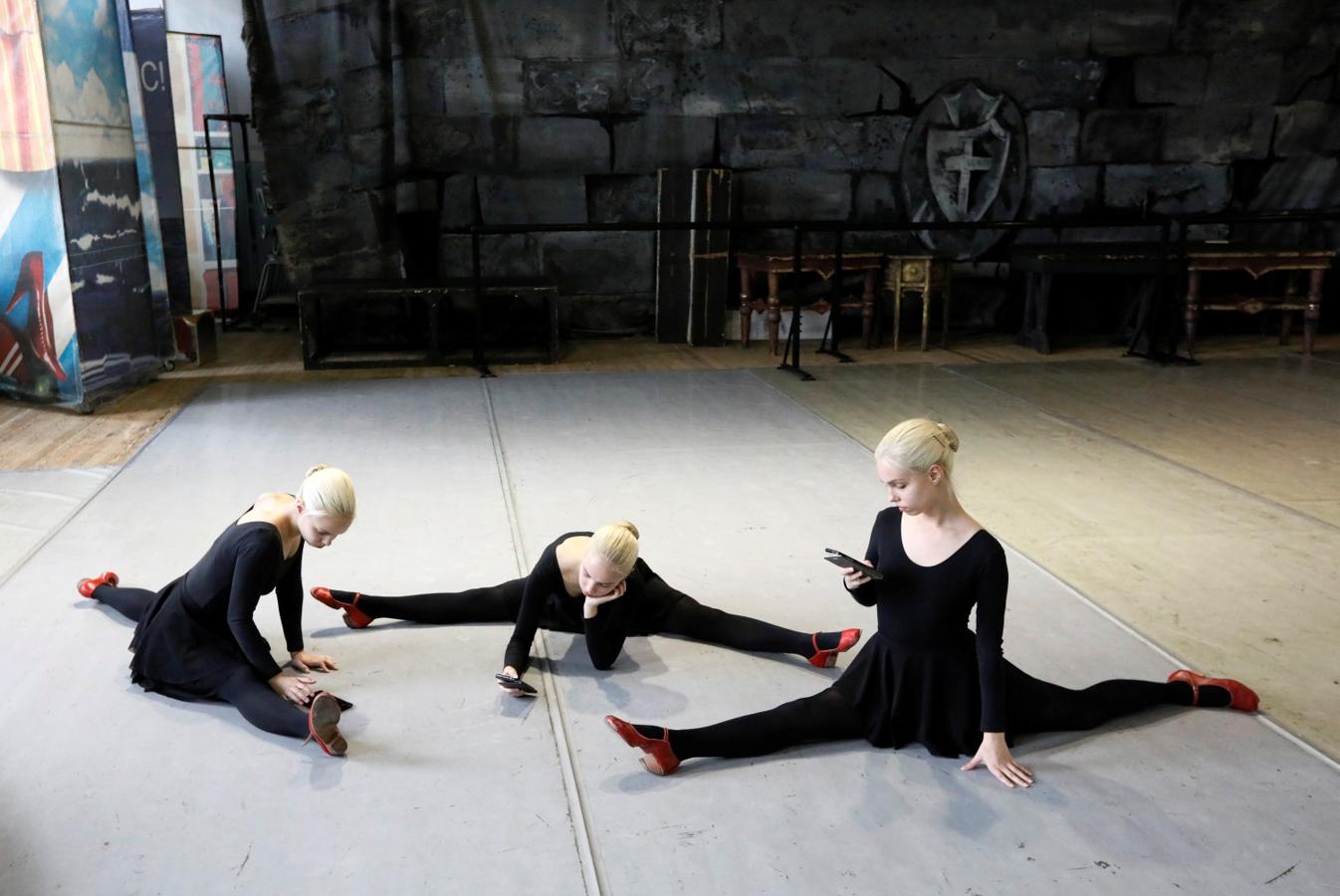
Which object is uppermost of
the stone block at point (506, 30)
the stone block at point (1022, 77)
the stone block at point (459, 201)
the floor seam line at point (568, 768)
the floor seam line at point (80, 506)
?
the stone block at point (506, 30)

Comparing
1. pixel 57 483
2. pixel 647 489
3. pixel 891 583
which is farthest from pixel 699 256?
pixel 891 583

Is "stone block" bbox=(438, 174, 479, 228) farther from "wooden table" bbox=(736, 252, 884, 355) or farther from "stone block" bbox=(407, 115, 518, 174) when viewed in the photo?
"wooden table" bbox=(736, 252, 884, 355)

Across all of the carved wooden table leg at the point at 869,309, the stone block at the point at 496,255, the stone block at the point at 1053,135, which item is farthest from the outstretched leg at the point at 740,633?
the stone block at the point at 1053,135

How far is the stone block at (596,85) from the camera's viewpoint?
26.6ft

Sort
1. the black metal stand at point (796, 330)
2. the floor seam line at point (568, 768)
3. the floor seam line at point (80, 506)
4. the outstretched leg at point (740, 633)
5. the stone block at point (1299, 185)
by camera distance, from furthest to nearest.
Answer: the stone block at point (1299, 185) < the black metal stand at point (796, 330) < the floor seam line at point (80, 506) < the outstretched leg at point (740, 633) < the floor seam line at point (568, 768)

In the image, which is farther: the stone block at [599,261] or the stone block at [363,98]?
the stone block at [599,261]

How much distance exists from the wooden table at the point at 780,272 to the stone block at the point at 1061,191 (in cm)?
141

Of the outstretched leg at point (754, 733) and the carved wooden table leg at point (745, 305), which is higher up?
the carved wooden table leg at point (745, 305)

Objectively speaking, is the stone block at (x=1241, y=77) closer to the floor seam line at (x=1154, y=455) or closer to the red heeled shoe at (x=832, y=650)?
the floor seam line at (x=1154, y=455)

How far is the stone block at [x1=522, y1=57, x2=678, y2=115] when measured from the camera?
811 cm

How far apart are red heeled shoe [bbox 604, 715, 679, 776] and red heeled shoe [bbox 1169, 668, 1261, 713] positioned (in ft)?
4.17

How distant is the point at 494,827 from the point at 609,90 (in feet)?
21.8

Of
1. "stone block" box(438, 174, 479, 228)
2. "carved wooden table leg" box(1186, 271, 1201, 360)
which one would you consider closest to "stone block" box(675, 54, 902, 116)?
"stone block" box(438, 174, 479, 228)

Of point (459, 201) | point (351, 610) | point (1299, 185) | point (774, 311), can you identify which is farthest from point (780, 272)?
point (351, 610)
